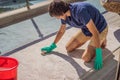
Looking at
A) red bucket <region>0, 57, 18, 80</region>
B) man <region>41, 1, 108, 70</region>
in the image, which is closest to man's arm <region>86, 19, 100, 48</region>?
man <region>41, 1, 108, 70</region>

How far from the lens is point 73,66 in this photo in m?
3.29

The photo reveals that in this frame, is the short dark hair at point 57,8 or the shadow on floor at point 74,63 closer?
the short dark hair at point 57,8

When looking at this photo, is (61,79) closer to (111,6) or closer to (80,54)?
(80,54)

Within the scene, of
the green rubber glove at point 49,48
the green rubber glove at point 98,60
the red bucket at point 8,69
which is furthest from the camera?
the green rubber glove at point 49,48

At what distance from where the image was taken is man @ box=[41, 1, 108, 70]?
3055 mm

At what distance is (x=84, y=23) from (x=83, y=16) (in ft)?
0.32

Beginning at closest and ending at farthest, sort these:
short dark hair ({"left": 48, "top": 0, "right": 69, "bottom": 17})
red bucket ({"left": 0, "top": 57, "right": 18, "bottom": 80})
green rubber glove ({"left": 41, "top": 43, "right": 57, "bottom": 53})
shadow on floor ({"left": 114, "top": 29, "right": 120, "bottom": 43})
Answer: red bucket ({"left": 0, "top": 57, "right": 18, "bottom": 80})
short dark hair ({"left": 48, "top": 0, "right": 69, "bottom": 17})
green rubber glove ({"left": 41, "top": 43, "right": 57, "bottom": 53})
shadow on floor ({"left": 114, "top": 29, "right": 120, "bottom": 43})

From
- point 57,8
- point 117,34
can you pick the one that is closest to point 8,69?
point 57,8

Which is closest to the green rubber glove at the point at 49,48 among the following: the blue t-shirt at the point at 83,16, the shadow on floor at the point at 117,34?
the blue t-shirt at the point at 83,16

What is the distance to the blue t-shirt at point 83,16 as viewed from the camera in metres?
3.09

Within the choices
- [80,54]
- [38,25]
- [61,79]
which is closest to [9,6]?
[38,25]

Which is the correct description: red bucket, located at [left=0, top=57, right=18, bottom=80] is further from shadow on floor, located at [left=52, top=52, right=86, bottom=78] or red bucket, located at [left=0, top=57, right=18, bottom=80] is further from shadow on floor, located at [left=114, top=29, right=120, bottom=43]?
shadow on floor, located at [left=114, top=29, right=120, bottom=43]

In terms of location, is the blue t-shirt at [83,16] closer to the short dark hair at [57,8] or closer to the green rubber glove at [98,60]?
the short dark hair at [57,8]

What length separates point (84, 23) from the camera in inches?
123
